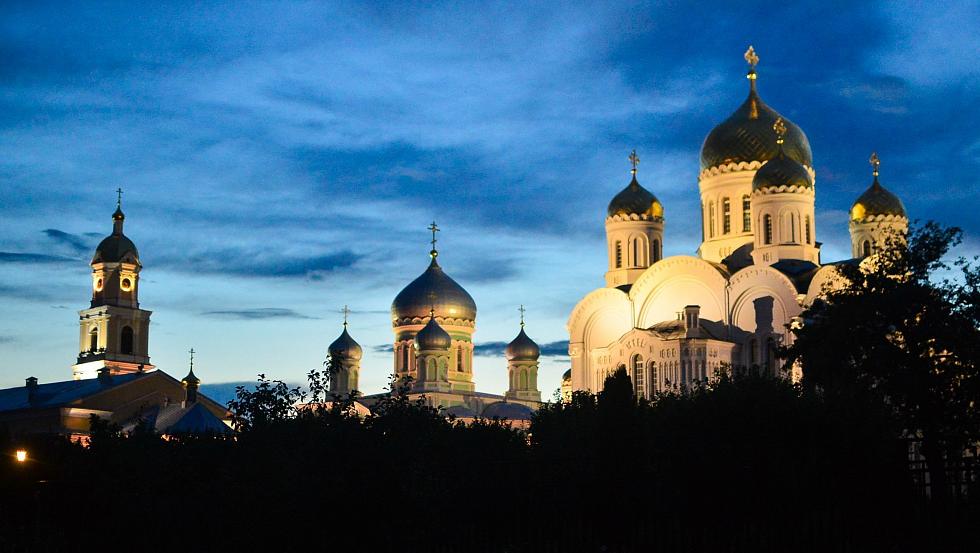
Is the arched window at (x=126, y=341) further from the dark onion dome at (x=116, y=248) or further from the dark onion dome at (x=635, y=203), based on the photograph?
the dark onion dome at (x=635, y=203)

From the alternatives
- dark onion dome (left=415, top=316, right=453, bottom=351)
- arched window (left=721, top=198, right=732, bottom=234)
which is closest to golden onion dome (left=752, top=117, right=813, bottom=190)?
arched window (left=721, top=198, right=732, bottom=234)

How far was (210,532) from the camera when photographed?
1723cm

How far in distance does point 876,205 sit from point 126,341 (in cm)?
3873

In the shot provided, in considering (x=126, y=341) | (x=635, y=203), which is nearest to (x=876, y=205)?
(x=635, y=203)

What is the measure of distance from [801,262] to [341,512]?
30.7 metres

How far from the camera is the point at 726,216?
49.3 m

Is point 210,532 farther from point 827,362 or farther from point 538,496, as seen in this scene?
point 827,362

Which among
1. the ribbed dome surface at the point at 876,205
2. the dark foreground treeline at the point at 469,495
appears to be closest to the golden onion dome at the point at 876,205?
the ribbed dome surface at the point at 876,205

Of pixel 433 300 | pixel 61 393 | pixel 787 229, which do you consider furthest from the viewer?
pixel 433 300

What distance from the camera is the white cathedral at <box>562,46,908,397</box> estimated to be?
43719 mm

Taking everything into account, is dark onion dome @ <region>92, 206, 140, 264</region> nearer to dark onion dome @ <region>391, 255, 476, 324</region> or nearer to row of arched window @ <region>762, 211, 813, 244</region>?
dark onion dome @ <region>391, 255, 476, 324</region>

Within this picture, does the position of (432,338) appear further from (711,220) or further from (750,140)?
(750,140)

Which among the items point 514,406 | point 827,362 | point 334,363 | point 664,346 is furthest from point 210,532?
point 514,406

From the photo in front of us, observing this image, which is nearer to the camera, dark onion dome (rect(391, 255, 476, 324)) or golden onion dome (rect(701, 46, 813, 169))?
golden onion dome (rect(701, 46, 813, 169))
